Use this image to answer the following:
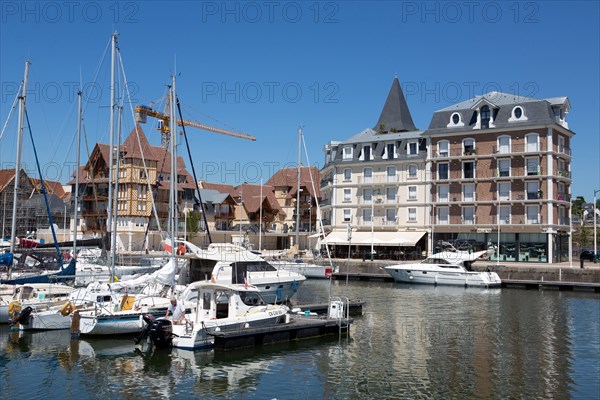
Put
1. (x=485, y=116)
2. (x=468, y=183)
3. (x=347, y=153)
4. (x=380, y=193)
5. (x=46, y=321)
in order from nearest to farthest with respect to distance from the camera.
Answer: (x=46, y=321), (x=485, y=116), (x=468, y=183), (x=380, y=193), (x=347, y=153)

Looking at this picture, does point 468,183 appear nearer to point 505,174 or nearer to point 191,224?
point 505,174

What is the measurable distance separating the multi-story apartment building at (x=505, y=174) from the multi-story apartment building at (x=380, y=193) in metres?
2.22

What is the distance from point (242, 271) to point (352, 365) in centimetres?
1317

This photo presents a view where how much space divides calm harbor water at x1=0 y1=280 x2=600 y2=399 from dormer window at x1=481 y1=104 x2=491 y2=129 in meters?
39.3

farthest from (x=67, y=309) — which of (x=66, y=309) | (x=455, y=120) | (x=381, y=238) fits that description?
(x=455, y=120)

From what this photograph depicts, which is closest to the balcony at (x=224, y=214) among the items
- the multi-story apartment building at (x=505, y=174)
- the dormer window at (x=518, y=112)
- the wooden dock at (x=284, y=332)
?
the multi-story apartment building at (x=505, y=174)

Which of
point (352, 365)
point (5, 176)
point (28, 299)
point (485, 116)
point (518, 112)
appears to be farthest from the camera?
point (5, 176)

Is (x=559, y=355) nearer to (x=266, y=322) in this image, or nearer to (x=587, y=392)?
(x=587, y=392)

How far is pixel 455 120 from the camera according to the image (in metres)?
74.6

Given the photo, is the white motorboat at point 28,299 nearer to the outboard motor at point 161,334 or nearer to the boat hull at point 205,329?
the outboard motor at point 161,334

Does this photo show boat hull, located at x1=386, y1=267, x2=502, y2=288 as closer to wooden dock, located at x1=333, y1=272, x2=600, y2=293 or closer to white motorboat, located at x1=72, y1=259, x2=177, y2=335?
wooden dock, located at x1=333, y1=272, x2=600, y2=293

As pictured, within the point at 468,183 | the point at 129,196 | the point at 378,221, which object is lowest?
the point at 378,221

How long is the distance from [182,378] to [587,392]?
1441 cm

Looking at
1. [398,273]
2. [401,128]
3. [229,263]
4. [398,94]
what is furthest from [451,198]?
[229,263]
